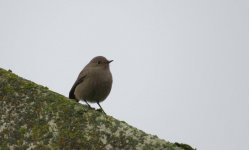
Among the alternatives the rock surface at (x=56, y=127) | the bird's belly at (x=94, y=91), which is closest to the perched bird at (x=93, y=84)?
the bird's belly at (x=94, y=91)

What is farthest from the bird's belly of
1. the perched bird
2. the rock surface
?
the rock surface

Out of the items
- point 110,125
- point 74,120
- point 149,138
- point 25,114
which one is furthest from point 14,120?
point 149,138

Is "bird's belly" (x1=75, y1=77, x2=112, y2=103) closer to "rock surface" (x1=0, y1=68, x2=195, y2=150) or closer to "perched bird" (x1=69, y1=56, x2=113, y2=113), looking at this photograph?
"perched bird" (x1=69, y1=56, x2=113, y2=113)

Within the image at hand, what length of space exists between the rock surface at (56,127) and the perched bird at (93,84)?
5.43 meters

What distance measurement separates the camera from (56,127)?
4.40m

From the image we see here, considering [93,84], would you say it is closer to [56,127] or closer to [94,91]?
[94,91]

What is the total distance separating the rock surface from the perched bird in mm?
5428

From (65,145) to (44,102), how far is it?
0.69 m

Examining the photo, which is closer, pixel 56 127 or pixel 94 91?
pixel 56 127

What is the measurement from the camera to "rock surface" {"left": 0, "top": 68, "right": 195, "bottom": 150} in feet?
14.0

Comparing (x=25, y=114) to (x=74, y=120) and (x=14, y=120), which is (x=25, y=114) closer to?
(x=14, y=120)

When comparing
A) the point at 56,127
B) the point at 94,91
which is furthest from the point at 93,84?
the point at 56,127

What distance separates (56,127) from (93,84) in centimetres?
600

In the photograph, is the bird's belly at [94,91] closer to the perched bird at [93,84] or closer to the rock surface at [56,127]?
the perched bird at [93,84]
